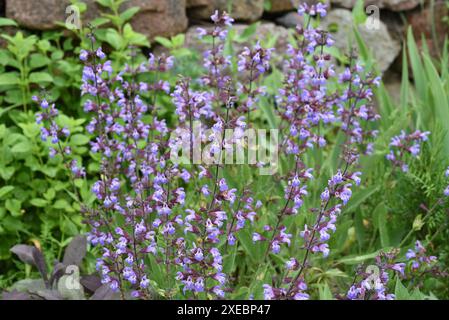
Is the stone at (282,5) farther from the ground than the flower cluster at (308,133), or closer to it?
farther from the ground

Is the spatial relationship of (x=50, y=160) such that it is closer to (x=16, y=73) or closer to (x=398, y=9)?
(x=16, y=73)

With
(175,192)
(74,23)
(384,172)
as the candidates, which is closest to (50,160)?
(74,23)

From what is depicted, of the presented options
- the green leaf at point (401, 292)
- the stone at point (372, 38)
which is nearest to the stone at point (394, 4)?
the stone at point (372, 38)

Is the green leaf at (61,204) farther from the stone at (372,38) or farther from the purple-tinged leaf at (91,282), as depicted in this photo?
the stone at (372,38)

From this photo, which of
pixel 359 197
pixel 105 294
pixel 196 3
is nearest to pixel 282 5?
pixel 196 3

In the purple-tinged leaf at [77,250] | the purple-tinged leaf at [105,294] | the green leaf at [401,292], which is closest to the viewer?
the green leaf at [401,292]

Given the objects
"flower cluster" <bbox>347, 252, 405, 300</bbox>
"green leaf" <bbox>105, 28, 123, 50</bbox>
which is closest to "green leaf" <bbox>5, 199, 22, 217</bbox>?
"green leaf" <bbox>105, 28, 123, 50</bbox>
